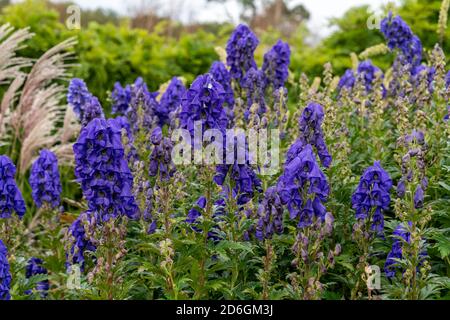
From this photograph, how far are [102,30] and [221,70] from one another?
16.8 feet

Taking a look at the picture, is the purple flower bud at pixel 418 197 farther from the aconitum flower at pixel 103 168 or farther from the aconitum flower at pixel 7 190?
the aconitum flower at pixel 7 190

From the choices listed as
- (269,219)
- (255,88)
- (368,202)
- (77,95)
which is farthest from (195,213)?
(77,95)

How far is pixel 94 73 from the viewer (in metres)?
10.1

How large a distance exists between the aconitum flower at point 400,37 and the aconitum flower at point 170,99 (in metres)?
1.98

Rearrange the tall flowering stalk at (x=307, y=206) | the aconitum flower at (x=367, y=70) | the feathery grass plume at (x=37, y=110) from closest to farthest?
the tall flowering stalk at (x=307, y=206)
the aconitum flower at (x=367, y=70)
the feathery grass plume at (x=37, y=110)

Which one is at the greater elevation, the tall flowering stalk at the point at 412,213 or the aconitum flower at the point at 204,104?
the aconitum flower at the point at 204,104

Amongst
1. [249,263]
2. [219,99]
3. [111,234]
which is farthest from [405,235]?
[111,234]

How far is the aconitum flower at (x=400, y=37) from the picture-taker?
21.3 ft

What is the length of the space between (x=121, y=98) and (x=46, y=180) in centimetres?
176

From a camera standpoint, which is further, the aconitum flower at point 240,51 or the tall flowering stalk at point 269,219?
the aconitum flower at point 240,51

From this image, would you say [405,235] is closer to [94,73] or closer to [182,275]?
[182,275]

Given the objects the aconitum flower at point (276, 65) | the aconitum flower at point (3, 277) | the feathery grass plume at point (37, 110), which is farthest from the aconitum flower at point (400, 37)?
the aconitum flower at point (3, 277)

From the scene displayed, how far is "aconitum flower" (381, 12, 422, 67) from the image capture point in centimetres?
648

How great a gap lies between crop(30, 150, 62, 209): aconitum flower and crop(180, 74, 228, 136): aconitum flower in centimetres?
186
